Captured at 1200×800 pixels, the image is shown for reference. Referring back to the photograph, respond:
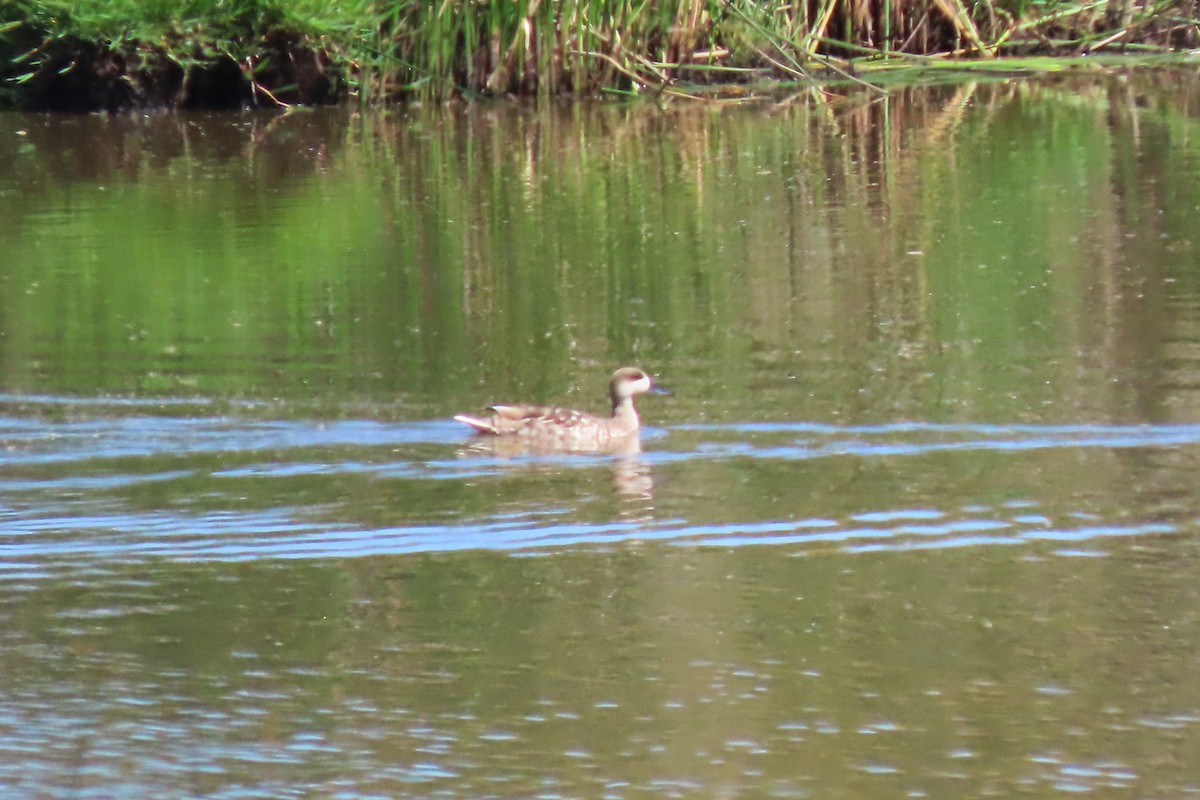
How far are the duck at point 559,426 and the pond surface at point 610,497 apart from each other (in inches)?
5.4

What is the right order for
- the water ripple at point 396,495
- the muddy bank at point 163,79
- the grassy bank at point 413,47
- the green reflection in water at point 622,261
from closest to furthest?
the water ripple at point 396,495 < the green reflection in water at point 622,261 < the grassy bank at point 413,47 < the muddy bank at point 163,79

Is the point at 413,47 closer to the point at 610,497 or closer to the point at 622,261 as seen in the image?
the point at 622,261

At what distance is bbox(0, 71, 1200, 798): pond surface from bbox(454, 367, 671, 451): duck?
0.45 feet

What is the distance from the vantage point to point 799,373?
9359mm

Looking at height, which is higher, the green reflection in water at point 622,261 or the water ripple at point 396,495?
the green reflection in water at point 622,261

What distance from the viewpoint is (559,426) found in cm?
848

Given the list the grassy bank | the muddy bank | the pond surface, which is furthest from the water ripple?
the muddy bank

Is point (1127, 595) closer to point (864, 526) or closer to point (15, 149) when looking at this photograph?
point (864, 526)

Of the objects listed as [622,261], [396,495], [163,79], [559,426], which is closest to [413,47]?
[163,79]

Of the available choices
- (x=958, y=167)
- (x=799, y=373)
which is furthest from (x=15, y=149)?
(x=799, y=373)

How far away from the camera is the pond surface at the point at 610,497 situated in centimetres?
525

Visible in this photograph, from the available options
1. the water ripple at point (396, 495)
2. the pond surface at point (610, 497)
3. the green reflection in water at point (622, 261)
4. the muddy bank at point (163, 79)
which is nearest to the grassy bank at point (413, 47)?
the muddy bank at point (163, 79)

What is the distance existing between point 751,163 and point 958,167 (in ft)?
5.31

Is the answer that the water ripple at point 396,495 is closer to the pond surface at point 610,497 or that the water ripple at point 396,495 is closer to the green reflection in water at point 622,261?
the pond surface at point 610,497
